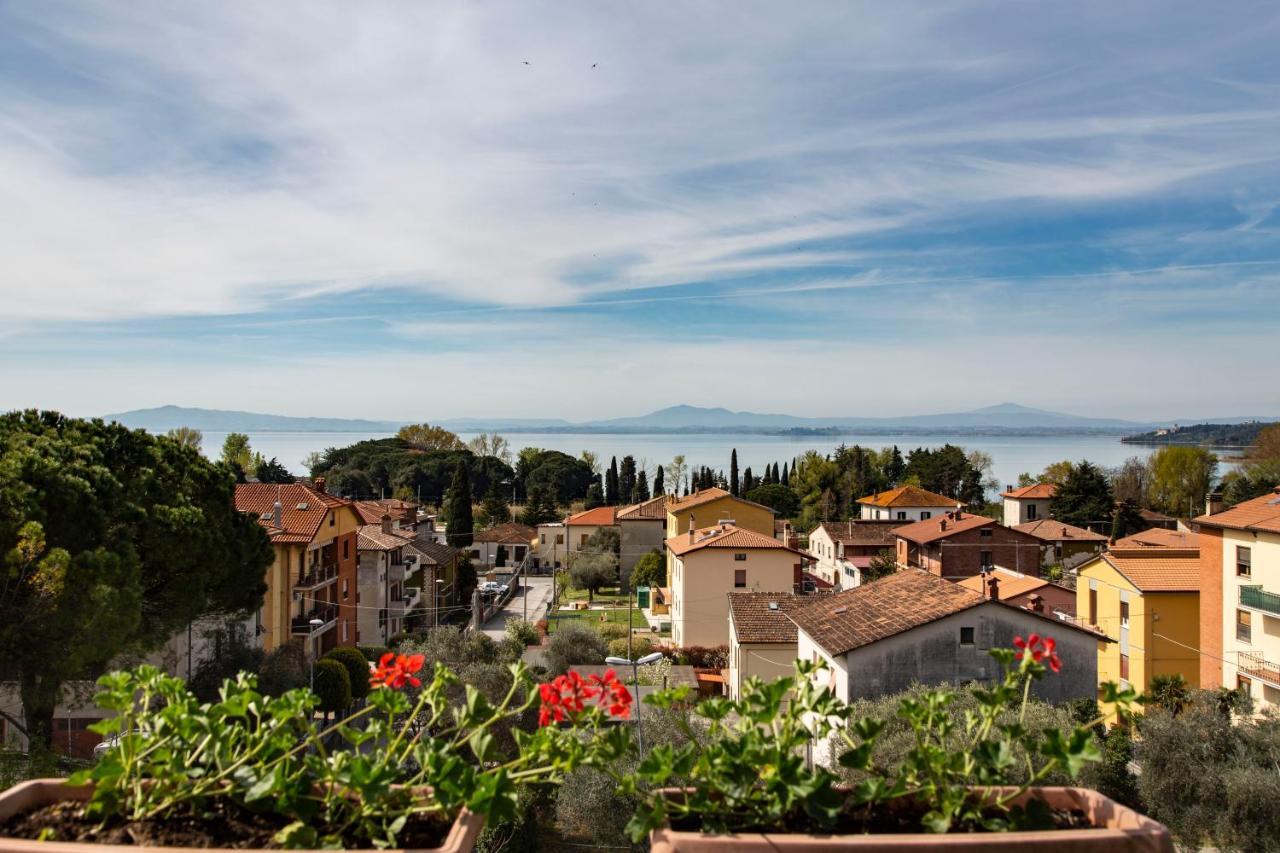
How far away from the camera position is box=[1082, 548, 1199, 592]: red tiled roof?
88.0 ft

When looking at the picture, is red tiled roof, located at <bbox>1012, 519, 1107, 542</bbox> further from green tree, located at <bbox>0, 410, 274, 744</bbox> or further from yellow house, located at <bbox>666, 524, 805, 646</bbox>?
green tree, located at <bbox>0, 410, 274, 744</bbox>

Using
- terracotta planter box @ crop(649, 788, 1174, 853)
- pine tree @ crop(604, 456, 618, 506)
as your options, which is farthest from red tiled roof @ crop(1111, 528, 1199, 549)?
pine tree @ crop(604, 456, 618, 506)

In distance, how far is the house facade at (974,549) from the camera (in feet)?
148

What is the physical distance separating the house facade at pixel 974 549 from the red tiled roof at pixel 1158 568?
49.2 feet

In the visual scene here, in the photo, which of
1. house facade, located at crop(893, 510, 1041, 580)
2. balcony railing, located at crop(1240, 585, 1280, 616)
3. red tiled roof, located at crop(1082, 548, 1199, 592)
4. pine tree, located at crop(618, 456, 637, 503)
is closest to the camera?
balcony railing, located at crop(1240, 585, 1280, 616)

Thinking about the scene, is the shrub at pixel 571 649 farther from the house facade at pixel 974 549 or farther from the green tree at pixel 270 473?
the green tree at pixel 270 473

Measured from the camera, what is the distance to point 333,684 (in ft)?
74.3

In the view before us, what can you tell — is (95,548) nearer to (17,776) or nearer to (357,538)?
(17,776)

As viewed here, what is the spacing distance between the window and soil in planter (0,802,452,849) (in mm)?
28025

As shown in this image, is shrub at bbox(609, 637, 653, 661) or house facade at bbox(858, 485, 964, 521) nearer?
shrub at bbox(609, 637, 653, 661)

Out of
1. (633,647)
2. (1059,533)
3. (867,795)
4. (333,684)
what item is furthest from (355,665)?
(1059,533)

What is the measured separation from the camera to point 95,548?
45.3 ft

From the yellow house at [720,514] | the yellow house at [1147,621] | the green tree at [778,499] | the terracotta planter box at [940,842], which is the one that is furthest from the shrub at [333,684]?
the green tree at [778,499]

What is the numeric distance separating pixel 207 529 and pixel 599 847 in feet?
29.8
